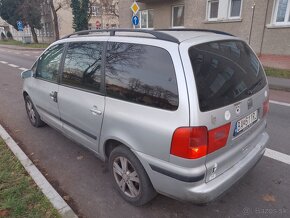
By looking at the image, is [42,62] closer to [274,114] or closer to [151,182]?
[151,182]

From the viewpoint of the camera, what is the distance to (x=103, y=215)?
2.55 metres

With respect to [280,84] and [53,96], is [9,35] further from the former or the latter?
[53,96]

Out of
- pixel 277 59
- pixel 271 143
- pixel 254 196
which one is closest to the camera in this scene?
pixel 254 196

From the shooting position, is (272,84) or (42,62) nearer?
(42,62)

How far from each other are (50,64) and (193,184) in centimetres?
289

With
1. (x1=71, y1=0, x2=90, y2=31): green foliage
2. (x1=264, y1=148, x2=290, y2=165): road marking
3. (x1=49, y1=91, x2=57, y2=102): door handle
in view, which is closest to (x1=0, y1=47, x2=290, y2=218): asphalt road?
(x1=264, y1=148, x2=290, y2=165): road marking

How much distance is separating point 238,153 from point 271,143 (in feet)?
6.45

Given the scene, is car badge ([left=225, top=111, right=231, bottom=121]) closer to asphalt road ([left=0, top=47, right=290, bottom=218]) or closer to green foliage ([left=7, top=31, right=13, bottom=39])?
asphalt road ([left=0, top=47, right=290, bottom=218])

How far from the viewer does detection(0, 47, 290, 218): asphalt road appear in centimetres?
257

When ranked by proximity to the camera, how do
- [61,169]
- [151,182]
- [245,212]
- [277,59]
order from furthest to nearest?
[277,59] → [61,169] → [245,212] → [151,182]

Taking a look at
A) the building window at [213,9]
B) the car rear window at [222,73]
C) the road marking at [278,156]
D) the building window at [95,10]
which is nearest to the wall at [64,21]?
the building window at [95,10]

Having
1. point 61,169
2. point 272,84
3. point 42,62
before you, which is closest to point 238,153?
point 61,169

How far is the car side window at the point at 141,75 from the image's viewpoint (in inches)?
83.0

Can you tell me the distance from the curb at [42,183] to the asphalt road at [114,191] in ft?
0.40
